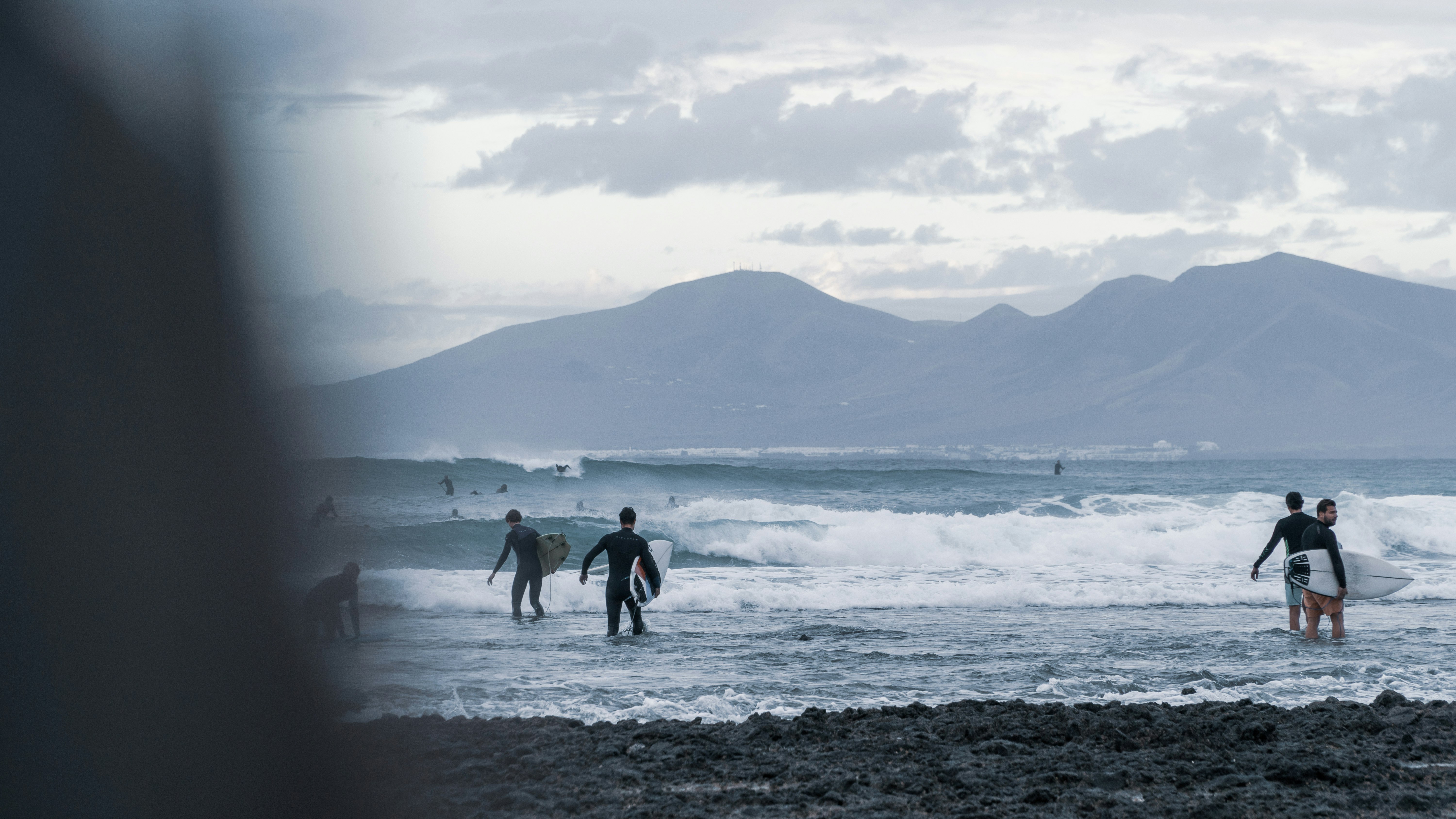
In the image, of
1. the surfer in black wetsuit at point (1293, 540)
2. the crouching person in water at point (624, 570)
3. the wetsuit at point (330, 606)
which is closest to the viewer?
the wetsuit at point (330, 606)

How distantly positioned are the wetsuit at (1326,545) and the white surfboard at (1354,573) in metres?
0.04

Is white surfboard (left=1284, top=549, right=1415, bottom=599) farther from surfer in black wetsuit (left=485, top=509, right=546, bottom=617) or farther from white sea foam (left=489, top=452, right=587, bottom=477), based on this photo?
white sea foam (left=489, top=452, right=587, bottom=477)

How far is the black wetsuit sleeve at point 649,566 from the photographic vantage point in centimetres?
1140

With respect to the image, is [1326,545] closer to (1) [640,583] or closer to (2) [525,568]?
(1) [640,583]

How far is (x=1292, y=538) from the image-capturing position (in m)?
11.4

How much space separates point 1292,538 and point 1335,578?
83cm

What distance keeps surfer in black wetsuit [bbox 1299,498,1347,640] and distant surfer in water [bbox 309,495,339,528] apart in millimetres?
9348

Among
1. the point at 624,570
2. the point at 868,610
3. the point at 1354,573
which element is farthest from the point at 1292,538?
the point at 624,570

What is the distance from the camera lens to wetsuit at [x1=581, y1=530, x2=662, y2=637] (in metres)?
11.4

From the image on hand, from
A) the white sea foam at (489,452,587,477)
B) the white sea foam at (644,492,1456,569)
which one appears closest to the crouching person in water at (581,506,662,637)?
the white sea foam at (644,492,1456,569)

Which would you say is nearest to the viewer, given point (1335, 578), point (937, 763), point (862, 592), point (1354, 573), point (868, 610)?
point (937, 763)

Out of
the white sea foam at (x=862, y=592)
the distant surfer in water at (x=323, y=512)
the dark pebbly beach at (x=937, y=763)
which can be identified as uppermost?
the distant surfer in water at (x=323, y=512)

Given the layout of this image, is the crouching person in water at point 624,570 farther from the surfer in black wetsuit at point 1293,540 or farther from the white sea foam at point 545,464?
the white sea foam at point 545,464

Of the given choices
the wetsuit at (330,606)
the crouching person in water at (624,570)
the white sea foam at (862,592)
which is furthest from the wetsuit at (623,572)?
the wetsuit at (330,606)
